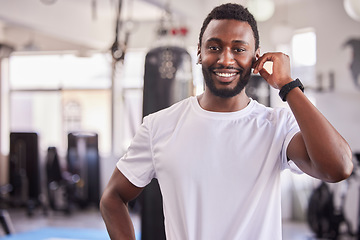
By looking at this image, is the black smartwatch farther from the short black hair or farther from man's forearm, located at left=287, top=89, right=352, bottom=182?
the short black hair

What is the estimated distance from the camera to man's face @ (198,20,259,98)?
138 centimetres

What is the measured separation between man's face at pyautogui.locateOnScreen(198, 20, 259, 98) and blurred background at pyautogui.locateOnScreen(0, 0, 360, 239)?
260 cm

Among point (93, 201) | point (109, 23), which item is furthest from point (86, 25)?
point (93, 201)

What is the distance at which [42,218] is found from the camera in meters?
7.55

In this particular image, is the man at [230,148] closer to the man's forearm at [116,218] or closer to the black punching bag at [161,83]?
the man's forearm at [116,218]

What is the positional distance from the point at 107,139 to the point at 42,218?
1.84 meters

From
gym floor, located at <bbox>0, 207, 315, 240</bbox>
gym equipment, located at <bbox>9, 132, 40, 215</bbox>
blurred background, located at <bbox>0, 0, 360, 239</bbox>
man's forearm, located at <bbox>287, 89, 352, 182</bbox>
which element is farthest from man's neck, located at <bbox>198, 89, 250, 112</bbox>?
gym equipment, located at <bbox>9, 132, 40, 215</bbox>

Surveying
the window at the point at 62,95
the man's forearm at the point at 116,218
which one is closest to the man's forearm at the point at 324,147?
the man's forearm at the point at 116,218

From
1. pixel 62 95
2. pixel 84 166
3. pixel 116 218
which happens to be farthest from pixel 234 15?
pixel 62 95

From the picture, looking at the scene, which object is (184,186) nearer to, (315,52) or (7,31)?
(315,52)

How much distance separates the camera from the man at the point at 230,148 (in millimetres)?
1352

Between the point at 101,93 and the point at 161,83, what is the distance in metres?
5.30

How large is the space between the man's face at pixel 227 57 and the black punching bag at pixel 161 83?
6.34 ft

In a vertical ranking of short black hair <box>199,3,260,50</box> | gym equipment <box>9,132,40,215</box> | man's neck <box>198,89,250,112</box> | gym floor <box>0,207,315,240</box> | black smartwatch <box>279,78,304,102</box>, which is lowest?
gym floor <box>0,207,315,240</box>
